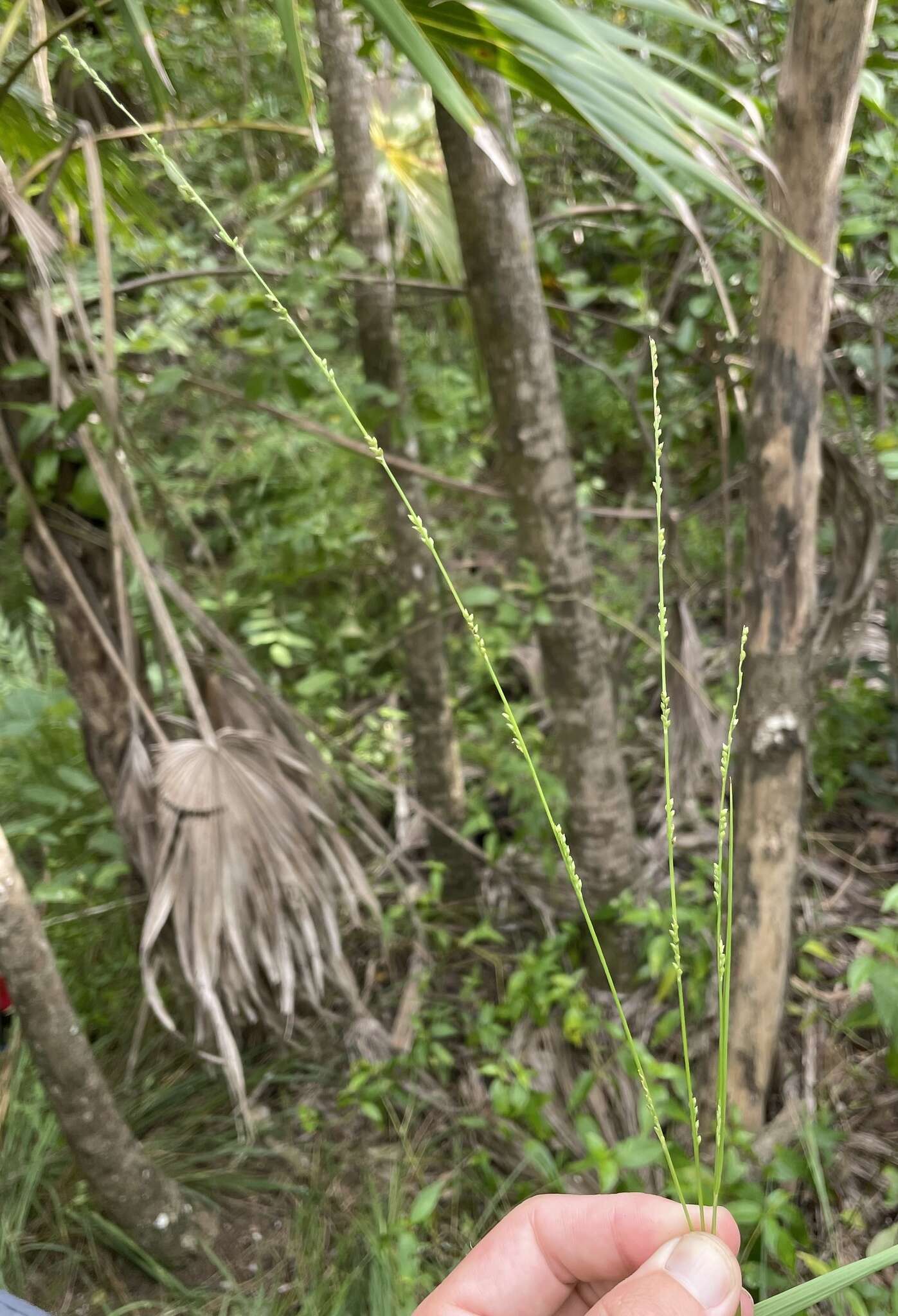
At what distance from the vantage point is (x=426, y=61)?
2.54 ft

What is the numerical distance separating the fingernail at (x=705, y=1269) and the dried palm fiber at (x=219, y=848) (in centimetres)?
90

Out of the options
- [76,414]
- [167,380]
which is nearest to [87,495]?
[76,414]

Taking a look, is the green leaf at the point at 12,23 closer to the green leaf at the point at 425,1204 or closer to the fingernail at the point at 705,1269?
the fingernail at the point at 705,1269

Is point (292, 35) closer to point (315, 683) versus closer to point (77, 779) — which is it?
point (315, 683)

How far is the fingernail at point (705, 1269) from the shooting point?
2.04 feet

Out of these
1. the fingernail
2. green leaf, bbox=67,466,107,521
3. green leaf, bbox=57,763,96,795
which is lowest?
green leaf, bbox=57,763,96,795

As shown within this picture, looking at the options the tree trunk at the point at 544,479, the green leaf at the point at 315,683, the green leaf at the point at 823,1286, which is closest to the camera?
the green leaf at the point at 823,1286

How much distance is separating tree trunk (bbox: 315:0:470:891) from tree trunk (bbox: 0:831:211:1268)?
1000 mm

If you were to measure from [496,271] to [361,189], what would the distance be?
25.4 inches

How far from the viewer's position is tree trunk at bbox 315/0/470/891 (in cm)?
185

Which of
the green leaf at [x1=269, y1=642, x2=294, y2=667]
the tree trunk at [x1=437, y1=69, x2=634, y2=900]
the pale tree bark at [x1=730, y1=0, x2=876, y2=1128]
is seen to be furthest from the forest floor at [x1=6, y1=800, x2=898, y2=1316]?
the green leaf at [x1=269, y1=642, x2=294, y2=667]

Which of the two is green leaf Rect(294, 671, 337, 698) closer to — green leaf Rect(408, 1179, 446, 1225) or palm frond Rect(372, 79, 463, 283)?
palm frond Rect(372, 79, 463, 283)

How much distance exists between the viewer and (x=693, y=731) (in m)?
1.86

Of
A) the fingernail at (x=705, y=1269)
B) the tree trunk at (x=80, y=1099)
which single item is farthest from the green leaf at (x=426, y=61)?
the tree trunk at (x=80, y=1099)
